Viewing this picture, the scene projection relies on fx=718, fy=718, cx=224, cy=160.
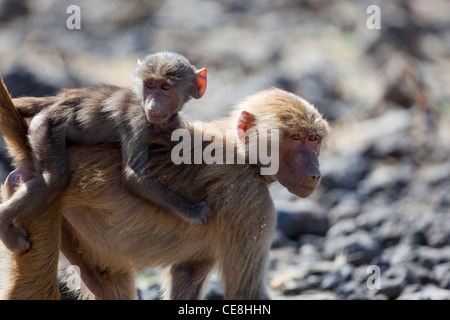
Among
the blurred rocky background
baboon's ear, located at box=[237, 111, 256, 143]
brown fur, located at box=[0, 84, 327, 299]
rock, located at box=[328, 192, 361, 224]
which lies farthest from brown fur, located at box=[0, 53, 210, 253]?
rock, located at box=[328, 192, 361, 224]

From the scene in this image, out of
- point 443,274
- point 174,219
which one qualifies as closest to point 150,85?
point 174,219

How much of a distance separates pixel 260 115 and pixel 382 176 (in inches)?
168

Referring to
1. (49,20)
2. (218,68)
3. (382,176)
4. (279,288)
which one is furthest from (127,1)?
(279,288)

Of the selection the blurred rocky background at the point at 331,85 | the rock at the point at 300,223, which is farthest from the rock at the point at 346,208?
the rock at the point at 300,223

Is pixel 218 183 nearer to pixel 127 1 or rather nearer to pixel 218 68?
pixel 218 68

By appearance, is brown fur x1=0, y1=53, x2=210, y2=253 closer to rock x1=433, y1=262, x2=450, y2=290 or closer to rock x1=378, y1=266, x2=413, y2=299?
rock x1=378, y1=266, x2=413, y2=299

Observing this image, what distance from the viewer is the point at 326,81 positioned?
1133 cm

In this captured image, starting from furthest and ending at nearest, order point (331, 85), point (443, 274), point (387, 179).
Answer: point (331, 85) < point (387, 179) < point (443, 274)

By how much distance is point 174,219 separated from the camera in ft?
16.6

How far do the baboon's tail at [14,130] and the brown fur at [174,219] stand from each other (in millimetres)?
310

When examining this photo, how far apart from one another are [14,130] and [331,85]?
7.08 m

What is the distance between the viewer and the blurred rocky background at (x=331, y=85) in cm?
699

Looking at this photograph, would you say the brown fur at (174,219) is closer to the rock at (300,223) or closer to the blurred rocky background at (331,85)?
the blurred rocky background at (331,85)

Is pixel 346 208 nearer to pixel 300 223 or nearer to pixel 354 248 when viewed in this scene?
pixel 300 223
